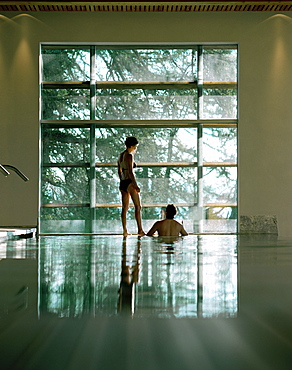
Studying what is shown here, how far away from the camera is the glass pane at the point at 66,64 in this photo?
41.0ft

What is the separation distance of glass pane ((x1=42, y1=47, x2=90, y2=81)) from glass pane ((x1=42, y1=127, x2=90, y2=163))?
1.21m

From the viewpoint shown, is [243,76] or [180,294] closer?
[180,294]

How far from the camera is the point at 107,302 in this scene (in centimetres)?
115

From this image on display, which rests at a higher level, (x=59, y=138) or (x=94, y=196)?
(x=59, y=138)

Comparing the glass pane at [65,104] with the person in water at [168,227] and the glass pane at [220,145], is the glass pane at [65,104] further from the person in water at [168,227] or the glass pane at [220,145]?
the person in water at [168,227]

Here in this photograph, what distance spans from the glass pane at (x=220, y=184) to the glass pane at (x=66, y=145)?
2.89m

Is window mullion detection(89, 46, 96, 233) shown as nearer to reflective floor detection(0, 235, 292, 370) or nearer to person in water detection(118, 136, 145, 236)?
person in water detection(118, 136, 145, 236)

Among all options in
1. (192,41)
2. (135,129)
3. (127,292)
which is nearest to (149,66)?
(192,41)

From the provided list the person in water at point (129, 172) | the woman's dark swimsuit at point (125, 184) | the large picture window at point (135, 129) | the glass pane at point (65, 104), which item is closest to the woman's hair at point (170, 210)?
the person in water at point (129, 172)

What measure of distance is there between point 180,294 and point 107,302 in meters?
0.23

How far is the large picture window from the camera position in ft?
41.0

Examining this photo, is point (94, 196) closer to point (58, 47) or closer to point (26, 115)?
point (26, 115)

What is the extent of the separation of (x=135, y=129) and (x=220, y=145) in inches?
80.3

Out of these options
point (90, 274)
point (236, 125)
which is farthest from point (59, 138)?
point (90, 274)
